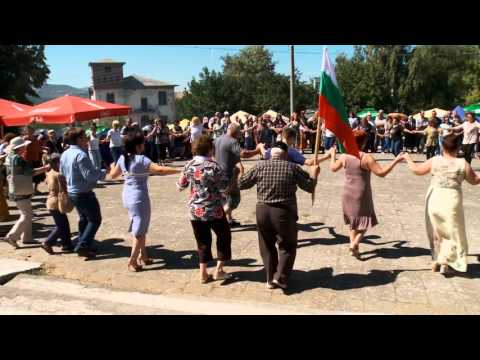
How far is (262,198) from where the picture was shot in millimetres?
5316

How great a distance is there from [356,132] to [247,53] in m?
86.4

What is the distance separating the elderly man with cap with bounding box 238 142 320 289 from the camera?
5238 millimetres

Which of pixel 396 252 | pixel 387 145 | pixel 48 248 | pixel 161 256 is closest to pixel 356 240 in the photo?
pixel 396 252

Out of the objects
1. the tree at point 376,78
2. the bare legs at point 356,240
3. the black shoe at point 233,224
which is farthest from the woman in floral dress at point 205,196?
the tree at point 376,78

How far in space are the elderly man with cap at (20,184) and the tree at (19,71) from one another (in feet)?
89.2

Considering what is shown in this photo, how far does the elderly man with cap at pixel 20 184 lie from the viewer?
289 inches

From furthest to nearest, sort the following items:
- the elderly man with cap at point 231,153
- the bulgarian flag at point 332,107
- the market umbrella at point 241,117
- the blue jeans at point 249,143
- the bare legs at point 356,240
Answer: the market umbrella at point 241,117
the blue jeans at point 249,143
the elderly man with cap at point 231,153
the bare legs at point 356,240
the bulgarian flag at point 332,107

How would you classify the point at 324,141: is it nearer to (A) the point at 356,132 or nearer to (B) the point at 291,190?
(A) the point at 356,132

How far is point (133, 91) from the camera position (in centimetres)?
9131

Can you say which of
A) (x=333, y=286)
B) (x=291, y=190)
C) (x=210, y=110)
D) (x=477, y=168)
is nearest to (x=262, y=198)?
(x=291, y=190)

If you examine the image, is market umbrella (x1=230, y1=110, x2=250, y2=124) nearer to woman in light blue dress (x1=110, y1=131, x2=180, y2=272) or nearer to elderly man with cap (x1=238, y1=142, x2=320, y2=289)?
woman in light blue dress (x1=110, y1=131, x2=180, y2=272)

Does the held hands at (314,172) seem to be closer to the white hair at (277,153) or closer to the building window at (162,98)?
the white hair at (277,153)

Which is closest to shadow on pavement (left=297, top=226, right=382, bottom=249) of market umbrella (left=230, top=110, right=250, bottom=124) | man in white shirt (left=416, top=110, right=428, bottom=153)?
man in white shirt (left=416, top=110, right=428, bottom=153)

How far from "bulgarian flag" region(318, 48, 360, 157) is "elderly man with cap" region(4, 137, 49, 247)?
4593 millimetres
